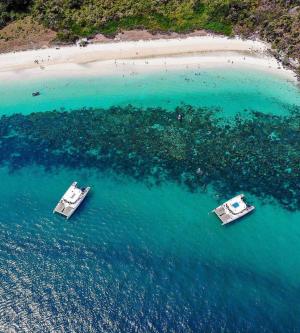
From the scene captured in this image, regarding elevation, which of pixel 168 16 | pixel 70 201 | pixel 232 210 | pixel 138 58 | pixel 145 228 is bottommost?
pixel 145 228

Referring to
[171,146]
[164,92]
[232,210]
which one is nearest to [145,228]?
[232,210]

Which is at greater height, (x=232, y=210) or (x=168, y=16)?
(x=168, y=16)

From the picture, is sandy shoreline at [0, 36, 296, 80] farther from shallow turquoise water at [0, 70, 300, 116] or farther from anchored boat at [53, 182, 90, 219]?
anchored boat at [53, 182, 90, 219]

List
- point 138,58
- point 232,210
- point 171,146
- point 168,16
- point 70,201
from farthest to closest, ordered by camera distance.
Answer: point 168,16 → point 138,58 → point 171,146 → point 70,201 → point 232,210

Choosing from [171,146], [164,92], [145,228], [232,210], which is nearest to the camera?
[145,228]

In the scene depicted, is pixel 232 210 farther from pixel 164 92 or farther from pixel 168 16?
pixel 168 16

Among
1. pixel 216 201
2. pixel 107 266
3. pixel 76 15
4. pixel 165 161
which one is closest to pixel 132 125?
pixel 165 161

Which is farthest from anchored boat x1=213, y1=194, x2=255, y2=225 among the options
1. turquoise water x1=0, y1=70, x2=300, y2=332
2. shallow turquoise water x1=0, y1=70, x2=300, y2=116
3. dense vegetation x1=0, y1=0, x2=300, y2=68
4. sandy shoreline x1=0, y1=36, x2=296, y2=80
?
dense vegetation x1=0, y1=0, x2=300, y2=68
